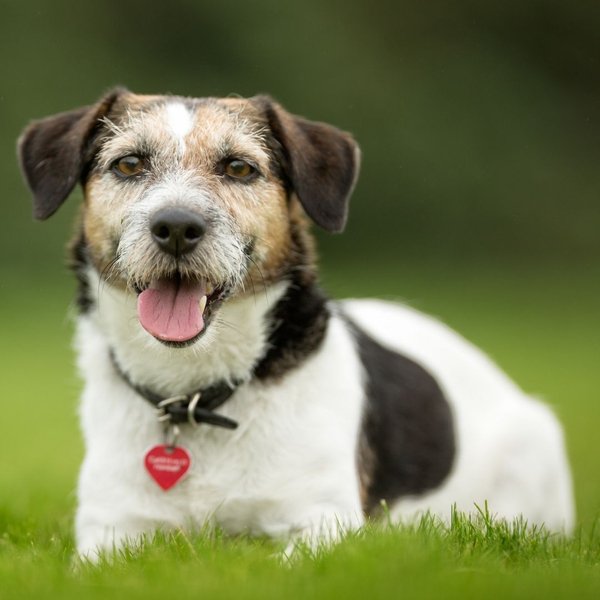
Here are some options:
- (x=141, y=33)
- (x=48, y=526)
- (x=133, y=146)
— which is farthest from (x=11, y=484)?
(x=141, y=33)

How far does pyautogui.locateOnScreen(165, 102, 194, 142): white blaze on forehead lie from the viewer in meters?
4.39

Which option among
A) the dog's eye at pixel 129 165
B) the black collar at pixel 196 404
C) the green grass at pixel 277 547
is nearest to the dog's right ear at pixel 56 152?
the dog's eye at pixel 129 165

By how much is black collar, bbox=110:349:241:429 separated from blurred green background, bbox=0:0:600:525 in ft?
44.3

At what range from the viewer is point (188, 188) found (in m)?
4.21

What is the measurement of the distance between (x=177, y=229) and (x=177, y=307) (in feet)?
1.10

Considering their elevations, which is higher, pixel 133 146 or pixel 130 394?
pixel 133 146

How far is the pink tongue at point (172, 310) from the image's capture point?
13.3 ft

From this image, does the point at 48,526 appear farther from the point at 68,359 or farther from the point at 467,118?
the point at 467,118

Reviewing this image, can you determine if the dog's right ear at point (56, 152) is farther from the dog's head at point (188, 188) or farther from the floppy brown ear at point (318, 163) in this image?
the floppy brown ear at point (318, 163)

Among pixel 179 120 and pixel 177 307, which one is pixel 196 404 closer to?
pixel 177 307

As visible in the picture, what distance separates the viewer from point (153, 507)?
418cm

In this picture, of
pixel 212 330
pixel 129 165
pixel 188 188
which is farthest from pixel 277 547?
pixel 129 165

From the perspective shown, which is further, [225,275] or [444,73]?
[444,73]

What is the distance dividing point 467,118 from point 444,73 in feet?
4.33
